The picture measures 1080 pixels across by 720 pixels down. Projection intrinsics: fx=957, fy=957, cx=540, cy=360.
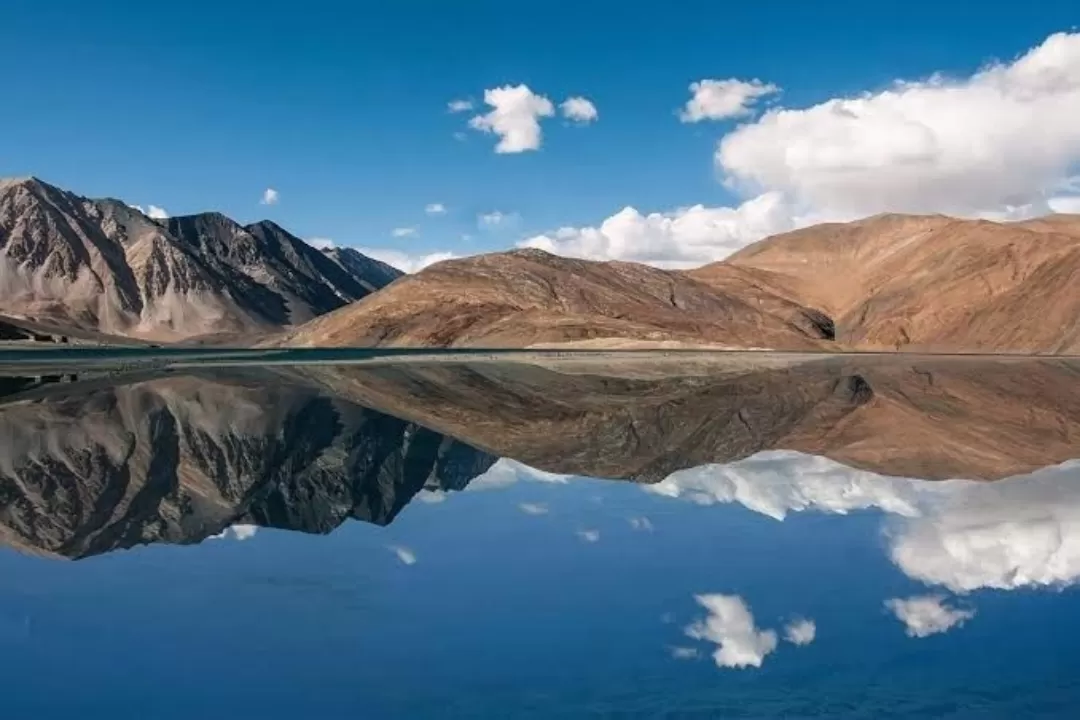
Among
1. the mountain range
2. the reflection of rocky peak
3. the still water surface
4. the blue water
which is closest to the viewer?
the blue water

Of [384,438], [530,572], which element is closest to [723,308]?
[384,438]

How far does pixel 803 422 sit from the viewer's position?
3200 centimetres

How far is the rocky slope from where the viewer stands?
143250 mm

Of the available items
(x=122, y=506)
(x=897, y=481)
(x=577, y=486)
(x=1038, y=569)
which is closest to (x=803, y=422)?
(x=897, y=481)

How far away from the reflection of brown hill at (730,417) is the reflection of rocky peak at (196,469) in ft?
10.1

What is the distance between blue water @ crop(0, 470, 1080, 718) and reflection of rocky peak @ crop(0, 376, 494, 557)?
54.8 inches

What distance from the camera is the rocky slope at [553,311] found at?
5640 inches

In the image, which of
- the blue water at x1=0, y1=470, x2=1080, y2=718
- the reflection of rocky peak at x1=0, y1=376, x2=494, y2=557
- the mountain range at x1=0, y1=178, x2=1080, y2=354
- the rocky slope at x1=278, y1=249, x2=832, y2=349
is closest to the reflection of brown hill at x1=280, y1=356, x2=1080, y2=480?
the reflection of rocky peak at x1=0, y1=376, x2=494, y2=557

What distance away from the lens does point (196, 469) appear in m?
19.8

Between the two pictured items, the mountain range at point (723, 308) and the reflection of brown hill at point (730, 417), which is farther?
the mountain range at point (723, 308)

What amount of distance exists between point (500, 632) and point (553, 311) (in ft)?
463

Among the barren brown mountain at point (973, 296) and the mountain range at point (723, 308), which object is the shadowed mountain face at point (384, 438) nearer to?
the mountain range at point (723, 308)

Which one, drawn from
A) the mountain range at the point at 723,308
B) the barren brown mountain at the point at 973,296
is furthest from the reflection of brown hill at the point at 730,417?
the barren brown mountain at the point at 973,296

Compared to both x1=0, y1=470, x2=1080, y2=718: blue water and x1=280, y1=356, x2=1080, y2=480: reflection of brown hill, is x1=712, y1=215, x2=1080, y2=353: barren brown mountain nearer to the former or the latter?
x1=280, y1=356, x2=1080, y2=480: reflection of brown hill
